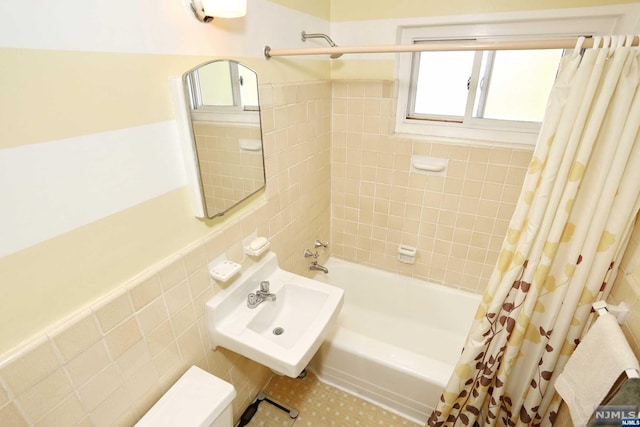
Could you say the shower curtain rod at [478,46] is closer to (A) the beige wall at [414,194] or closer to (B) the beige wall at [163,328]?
(B) the beige wall at [163,328]

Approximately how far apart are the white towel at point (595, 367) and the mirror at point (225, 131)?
1.40m

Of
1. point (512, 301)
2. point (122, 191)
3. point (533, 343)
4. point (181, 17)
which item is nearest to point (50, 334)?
point (122, 191)

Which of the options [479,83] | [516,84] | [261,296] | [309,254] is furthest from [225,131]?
[516,84]

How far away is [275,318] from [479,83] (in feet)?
5.75

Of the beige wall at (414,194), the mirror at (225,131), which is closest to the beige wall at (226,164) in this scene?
the mirror at (225,131)

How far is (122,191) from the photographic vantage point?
3.08 feet

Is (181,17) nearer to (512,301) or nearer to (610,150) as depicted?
(610,150)

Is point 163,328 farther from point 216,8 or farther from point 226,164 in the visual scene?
point 216,8

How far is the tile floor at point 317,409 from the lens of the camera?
1.73m

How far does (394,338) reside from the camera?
2248 mm

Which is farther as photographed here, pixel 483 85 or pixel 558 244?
pixel 483 85

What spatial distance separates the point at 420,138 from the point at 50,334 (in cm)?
191

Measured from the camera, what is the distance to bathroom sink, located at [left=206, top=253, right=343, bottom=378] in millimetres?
1254

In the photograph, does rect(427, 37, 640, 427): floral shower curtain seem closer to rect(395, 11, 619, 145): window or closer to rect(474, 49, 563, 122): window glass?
rect(395, 11, 619, 145): window
